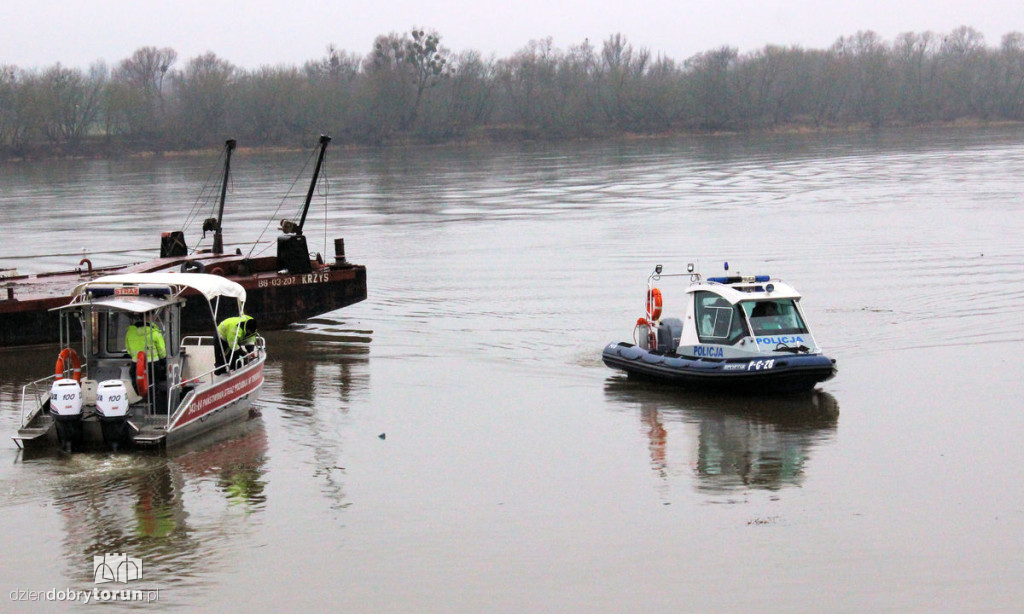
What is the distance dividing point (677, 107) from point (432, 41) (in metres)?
38.1

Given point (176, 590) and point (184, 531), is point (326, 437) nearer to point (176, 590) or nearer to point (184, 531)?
point (184, 531)

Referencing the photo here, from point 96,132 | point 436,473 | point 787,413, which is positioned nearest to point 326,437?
point 436,473

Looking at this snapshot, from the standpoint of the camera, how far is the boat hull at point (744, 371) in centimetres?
1880

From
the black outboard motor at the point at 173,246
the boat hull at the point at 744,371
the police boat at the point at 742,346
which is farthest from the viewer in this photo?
the black outboard motor at the point at 173,246

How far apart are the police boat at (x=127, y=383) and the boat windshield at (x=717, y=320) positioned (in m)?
7.33

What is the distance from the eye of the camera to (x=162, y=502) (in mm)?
14281

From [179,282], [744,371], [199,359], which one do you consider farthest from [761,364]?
[179,282]

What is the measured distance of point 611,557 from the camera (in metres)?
12.5

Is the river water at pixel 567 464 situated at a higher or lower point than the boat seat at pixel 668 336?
lower

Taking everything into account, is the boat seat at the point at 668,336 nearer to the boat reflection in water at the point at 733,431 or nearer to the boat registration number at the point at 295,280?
the boat reflection in water at the point at 733,431

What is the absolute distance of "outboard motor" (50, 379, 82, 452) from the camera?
50.6 feet

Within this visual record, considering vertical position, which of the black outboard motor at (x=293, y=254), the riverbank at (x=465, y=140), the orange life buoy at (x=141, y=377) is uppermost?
the riverbank at (x=465, y=140)

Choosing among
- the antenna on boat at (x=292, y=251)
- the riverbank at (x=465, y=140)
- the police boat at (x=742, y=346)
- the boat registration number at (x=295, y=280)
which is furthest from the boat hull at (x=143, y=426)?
the riverbank at (x=465, y=140)

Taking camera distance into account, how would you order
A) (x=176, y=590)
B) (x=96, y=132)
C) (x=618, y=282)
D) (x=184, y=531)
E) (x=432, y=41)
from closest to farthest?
→ (x=176, y=590)
(x=184, y=531)
(x=618, y=282)
(x=96, y=132)
(x=432, y=41)
